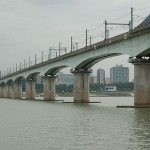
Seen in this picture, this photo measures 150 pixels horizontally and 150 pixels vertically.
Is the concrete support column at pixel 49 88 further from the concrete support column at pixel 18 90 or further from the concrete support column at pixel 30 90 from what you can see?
the concrete support column at pixel 18 90

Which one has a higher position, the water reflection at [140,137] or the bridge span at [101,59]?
the bridge span at [101,59]

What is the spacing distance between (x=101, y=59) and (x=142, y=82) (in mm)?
19135

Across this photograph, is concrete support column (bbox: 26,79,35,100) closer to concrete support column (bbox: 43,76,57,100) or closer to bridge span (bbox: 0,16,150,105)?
bridge span (bbox: 0,16,150,105)

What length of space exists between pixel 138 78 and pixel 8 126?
25860mm

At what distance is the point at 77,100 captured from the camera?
75.9 metres

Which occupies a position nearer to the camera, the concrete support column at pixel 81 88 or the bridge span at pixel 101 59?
the bridge span at pixel 101 59

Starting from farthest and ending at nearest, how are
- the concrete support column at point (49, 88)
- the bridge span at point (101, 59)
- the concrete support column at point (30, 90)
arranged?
the concrete support column at point (30, 90) < the concrete support column at point (49, 88) < the bridge span at point (101, 59)

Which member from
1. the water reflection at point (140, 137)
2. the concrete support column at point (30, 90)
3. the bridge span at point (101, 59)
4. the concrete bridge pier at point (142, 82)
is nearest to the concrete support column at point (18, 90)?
the concrete support column at point (30, 90)

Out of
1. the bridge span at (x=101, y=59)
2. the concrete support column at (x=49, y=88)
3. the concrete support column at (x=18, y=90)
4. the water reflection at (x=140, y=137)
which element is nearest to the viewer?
the water reflection at (x=140, y=137)

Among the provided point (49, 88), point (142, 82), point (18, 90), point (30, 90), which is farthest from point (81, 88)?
point (18, 90)

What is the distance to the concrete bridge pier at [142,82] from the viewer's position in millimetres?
51156

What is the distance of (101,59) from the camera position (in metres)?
69.9

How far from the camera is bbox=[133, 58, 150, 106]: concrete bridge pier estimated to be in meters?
51.2

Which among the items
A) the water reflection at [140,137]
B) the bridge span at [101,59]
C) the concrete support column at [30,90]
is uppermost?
the bridge span at [101,59]
